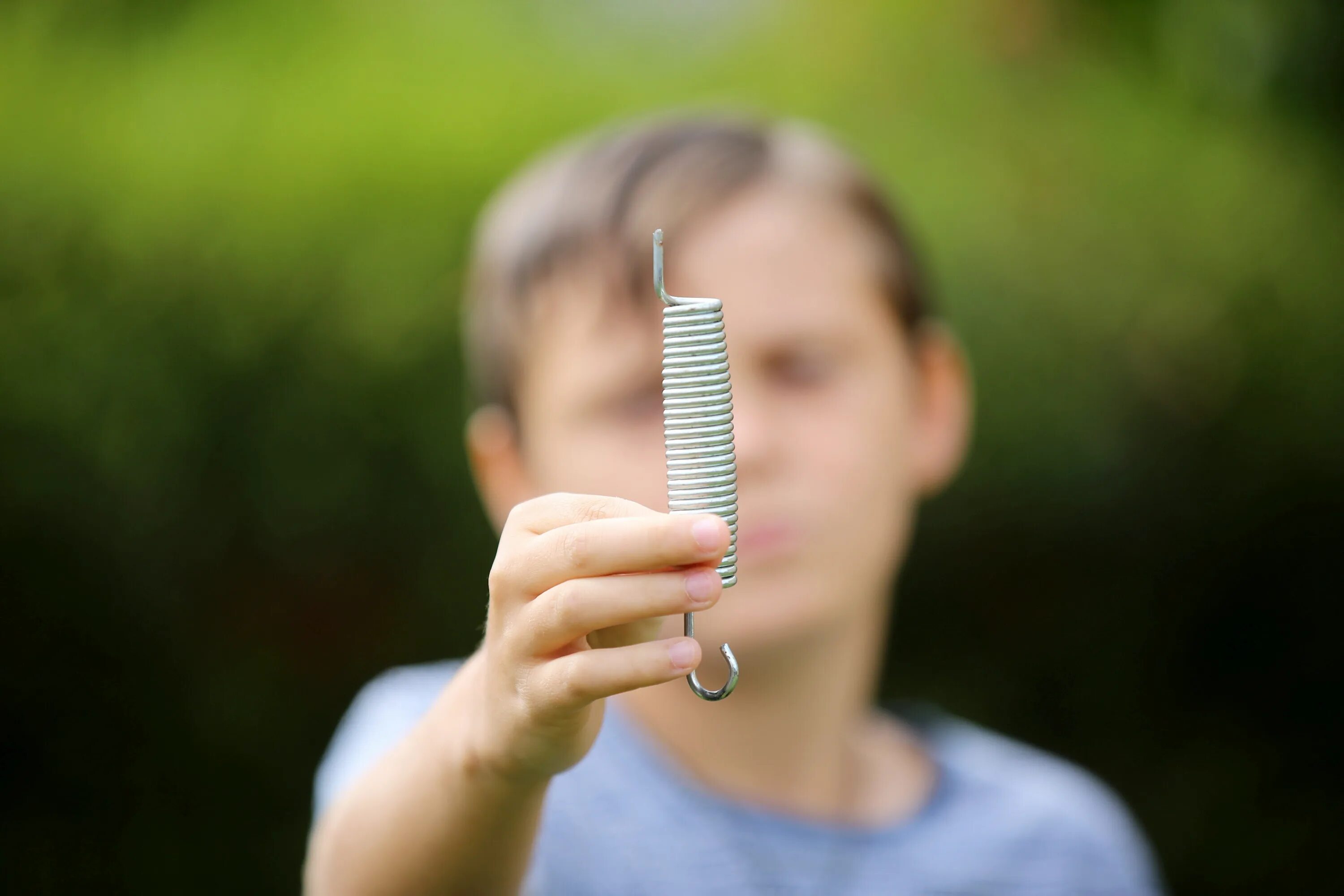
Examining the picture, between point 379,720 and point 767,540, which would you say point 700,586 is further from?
point 379,720

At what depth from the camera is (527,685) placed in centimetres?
93

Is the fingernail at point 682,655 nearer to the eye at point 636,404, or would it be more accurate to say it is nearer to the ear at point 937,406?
the eye at point 636,404

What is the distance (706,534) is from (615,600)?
9 centimetres

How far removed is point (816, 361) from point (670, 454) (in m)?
0.83

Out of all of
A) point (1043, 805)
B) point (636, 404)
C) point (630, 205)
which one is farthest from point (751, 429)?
point (1043, 805)

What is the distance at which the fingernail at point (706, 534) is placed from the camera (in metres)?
0.83

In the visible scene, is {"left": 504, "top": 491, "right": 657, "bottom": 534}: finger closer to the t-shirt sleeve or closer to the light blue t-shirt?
the t-shirt sleeve

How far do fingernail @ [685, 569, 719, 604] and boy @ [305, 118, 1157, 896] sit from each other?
0.56 meters

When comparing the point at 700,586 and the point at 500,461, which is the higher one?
the point at 700,586

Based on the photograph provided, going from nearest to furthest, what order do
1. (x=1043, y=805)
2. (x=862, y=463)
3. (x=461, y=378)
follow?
(x=862, y=463), (x=1043, y=805), (x=461, y=378)

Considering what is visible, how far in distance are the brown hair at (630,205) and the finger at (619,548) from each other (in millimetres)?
784

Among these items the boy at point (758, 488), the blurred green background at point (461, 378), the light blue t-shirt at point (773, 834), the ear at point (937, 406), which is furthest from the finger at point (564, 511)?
the blurred green background at point (461, 378)

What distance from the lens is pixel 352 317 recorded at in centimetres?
215

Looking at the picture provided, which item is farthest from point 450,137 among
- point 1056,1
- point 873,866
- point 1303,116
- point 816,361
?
point 1303,116
